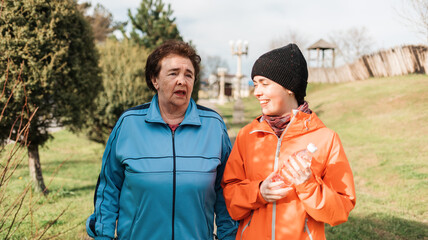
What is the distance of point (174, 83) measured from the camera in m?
2.46

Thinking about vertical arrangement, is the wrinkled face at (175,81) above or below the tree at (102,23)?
below

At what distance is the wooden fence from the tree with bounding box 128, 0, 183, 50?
11.1 metres

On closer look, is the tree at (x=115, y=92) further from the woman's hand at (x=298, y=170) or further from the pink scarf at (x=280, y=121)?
the woman's hand at (x=298, y=170)

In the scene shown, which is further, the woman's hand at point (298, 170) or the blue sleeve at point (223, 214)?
the blue sleeve at point (223, 214)

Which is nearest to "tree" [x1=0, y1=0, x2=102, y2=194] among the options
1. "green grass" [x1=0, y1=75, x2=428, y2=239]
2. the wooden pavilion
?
"green grass" [x1=0, y1=75, x2=428, y2=239]

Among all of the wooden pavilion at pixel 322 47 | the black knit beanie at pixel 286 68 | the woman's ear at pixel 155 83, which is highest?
the wooden pavilion at pixel 322 47

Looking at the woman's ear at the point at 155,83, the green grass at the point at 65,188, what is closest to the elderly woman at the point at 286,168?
the woman's ear at the point at 155,83

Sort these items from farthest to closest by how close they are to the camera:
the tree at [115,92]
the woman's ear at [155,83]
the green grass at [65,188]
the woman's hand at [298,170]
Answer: the tree at [115,92] < the green grass at [65,188] < the woman's ear at [155,83] < the woman's hand at [298,170]

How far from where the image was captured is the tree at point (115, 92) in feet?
34.0

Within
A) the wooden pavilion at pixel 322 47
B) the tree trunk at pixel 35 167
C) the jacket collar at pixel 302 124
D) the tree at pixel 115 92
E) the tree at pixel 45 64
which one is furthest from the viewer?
the wooden pavilion at pixel 322 47

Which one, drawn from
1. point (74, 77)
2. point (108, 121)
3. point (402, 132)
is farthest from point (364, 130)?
point (74, 77)

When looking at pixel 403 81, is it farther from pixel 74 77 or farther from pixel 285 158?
pixel 285 158

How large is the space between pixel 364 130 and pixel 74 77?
9.22 meters

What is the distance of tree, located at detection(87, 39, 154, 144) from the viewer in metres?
10.4
